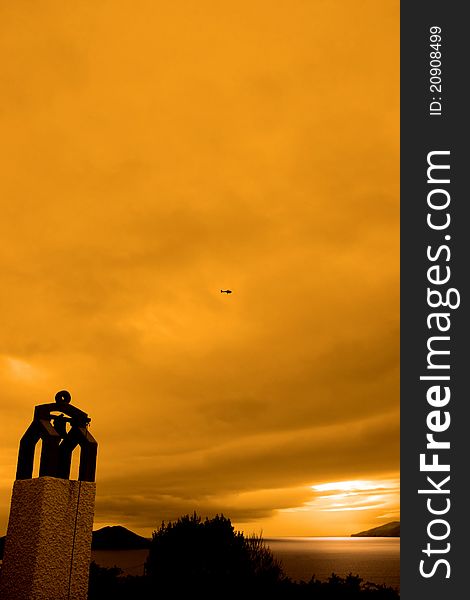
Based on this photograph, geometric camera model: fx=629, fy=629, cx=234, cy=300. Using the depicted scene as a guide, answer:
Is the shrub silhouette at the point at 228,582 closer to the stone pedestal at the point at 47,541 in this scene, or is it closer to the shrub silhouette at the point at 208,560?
the shrub silhouette at the point at 208,560

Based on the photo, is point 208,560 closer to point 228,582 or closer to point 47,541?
point 228,582

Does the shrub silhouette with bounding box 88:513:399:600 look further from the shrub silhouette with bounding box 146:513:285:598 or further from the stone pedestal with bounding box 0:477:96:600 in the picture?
the stone pedestal with bounding box 0:477:96:600

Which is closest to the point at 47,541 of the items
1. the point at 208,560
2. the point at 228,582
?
the point at 228,582

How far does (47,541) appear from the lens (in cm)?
744

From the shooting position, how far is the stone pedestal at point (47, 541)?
7.39m

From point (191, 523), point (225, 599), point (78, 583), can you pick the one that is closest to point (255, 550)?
point (191, 523)

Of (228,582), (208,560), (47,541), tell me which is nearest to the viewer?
(47,541)

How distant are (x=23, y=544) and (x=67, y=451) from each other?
3.93 ft

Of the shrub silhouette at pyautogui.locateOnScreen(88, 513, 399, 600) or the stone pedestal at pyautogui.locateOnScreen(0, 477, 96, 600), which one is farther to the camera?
the shrub silhouette at pyautogui.locateOnScreen(88, 513, 399, 600)

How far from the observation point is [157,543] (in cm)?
1548

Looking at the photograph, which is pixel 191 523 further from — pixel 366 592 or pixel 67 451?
pixel 67 451

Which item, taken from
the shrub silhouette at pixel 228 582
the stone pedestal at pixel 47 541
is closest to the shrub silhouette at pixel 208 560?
the shrub silhouette at pixel 228 582

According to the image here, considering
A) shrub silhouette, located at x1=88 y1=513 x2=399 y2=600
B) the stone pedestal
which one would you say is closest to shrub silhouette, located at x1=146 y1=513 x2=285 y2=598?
shrub silhouette, located at x1=88 y1=513 x2=399 y2=600

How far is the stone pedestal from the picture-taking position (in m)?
7.39
